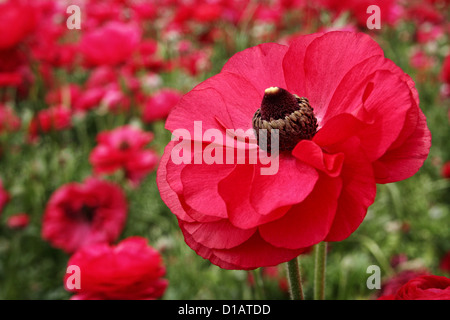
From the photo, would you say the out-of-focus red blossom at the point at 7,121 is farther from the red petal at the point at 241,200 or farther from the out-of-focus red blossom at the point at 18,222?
the red petal at the point at 241,200

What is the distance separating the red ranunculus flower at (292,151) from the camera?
295 millimetres

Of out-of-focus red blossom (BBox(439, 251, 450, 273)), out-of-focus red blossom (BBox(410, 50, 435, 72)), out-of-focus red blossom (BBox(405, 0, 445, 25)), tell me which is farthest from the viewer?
out-of-focus red blossom (BBox(405, 0, 445, 25))

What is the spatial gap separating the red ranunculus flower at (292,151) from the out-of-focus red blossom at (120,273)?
165 millimetres

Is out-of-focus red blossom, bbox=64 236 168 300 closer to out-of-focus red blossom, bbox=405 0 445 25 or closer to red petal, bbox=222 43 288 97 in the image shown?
red petal, bbox=222 43 288 97

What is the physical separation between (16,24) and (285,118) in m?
1.15

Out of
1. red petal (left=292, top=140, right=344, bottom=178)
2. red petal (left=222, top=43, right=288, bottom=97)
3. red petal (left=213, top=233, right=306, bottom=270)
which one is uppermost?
red petal (left=222, top=43, right=288, bottom=97)

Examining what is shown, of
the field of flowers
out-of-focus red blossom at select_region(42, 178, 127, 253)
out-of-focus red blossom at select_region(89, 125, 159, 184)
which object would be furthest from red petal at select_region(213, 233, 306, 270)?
out-of-focus red blossom at select_region(89, 125, 159, 184)

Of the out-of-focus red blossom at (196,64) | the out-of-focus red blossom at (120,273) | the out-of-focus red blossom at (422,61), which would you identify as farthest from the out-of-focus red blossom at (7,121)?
the out-of-focus red blossom at (422,61)

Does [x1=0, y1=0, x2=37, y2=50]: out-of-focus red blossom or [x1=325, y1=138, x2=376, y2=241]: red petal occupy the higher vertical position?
[x1=0, y1=0, x2=37, y2=50]: out-of-focus red blossom

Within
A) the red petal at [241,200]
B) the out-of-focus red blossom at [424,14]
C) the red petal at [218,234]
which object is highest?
the out-of-focus red blossom at [424,14]

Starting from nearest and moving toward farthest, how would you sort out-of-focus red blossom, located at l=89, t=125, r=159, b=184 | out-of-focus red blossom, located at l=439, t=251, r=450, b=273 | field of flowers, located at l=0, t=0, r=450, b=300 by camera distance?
field of flowers, located at l=0, t=0, r=450, b=300 → out-of-focus red blossom, located at l=439, t=251, r=450, b=273 → out-of-focus red blossom, located at l=89, t=125, r=159, b=184

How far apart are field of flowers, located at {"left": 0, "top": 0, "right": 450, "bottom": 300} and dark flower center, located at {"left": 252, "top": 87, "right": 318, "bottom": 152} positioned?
53 mm

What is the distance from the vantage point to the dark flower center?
35 cm

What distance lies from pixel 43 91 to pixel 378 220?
1592 millimetres
